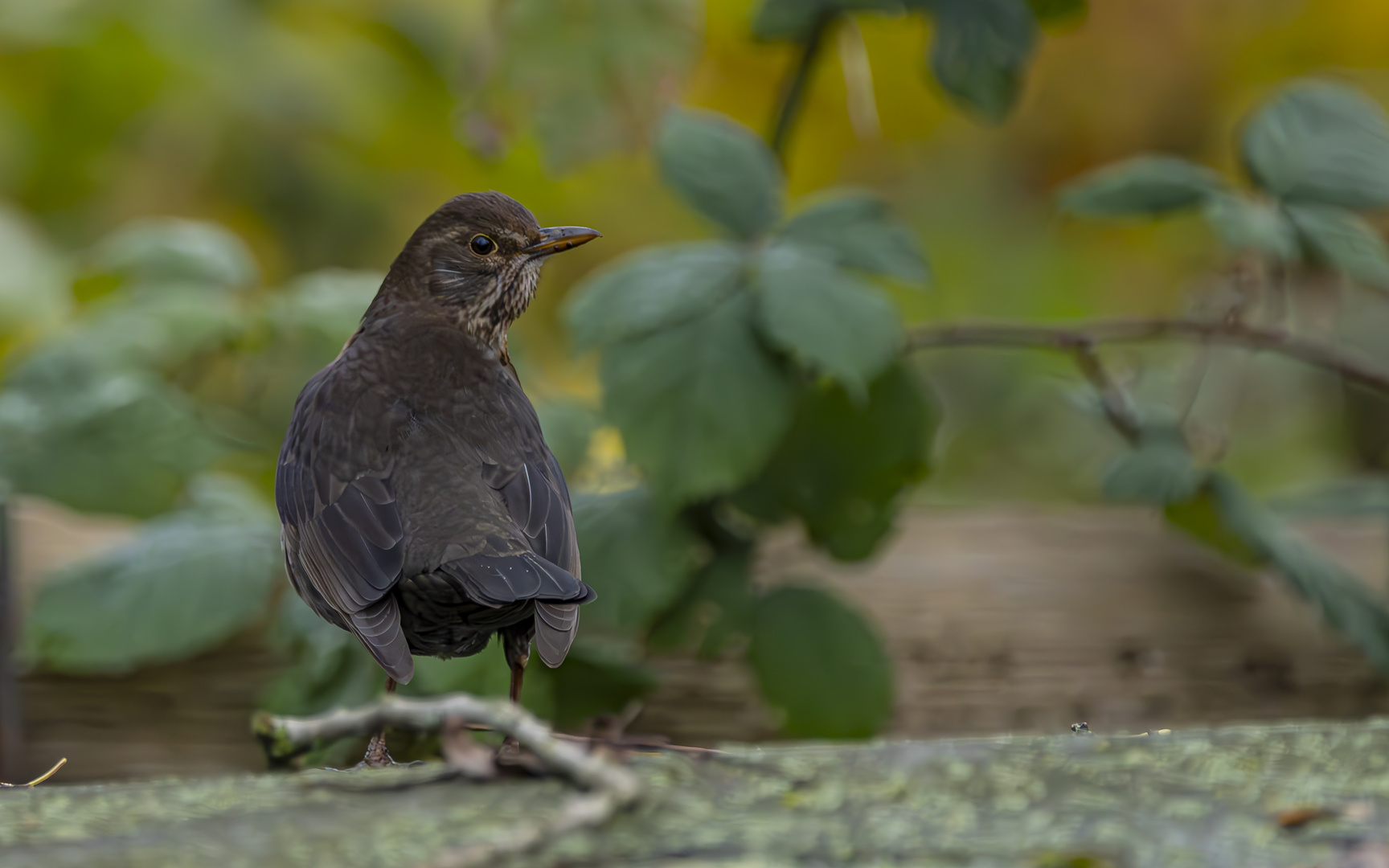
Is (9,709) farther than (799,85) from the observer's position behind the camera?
No

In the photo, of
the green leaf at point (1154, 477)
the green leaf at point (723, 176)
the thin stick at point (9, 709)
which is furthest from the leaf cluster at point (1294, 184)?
the thin stick at point (9, 709)

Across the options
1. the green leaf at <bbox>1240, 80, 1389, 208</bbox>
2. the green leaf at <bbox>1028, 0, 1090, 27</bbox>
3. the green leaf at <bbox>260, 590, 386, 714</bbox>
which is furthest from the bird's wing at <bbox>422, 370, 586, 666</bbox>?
the green leaf at <bbox>1028, 0, 1090, 27</bbox>

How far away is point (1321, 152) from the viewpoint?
5.87 ft

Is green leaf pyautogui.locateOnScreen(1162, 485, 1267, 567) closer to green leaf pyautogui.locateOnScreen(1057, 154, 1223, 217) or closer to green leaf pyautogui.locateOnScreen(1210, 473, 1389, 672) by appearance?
→ green leaf pyautogui.locateOnScreen(1210, 473, 1389, 672)

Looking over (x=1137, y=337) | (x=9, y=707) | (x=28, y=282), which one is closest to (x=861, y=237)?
(x=1137, y=337)

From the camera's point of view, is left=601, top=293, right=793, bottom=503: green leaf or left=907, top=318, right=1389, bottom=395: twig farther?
left=907, top=318, right=1389, bottom=395: twig

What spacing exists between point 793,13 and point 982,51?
0.27 m

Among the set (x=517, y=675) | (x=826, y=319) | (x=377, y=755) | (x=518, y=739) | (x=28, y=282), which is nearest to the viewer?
(x=518, y=739)

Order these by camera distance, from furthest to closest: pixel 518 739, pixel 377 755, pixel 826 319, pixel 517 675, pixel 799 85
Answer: pixel 799 85
pixel 826 319
pixel 377 755
pixel 517 675
pixel 518 739

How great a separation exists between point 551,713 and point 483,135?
2.60 feet

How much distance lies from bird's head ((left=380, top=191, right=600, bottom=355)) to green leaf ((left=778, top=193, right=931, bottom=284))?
71 centimetres

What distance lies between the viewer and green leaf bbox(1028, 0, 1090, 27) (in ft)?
6.71

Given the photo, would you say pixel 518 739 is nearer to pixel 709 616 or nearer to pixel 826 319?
pixel 826 319

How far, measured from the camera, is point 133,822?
828mm
